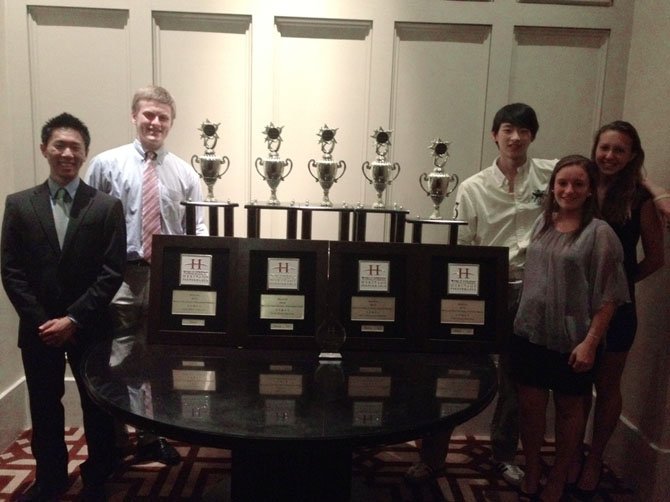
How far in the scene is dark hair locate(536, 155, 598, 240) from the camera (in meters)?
1.76

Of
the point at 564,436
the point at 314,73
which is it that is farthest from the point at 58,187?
the point at 564,436

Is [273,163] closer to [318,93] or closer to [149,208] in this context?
[149,208]

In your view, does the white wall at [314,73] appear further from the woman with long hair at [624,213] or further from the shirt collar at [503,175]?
the woman with long hair at [624,213]

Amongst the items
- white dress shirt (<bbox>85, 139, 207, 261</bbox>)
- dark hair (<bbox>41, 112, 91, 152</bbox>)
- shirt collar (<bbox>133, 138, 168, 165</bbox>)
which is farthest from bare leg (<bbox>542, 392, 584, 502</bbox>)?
dark hair (<bbox>41, 112, 91, 152</bbox>)

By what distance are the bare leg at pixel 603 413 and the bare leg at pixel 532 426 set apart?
28 centimetres

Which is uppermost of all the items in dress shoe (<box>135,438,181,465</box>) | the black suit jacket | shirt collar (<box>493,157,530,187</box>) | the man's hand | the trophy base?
shirt collar (<box>493,157,530,187</box>)

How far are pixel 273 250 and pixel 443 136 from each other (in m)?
1.27

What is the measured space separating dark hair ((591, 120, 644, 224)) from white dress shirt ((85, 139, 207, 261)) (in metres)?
1.68

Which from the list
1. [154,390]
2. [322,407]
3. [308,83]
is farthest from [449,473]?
[308,83]

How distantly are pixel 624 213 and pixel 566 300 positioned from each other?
437mm

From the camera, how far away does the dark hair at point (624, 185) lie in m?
1.93

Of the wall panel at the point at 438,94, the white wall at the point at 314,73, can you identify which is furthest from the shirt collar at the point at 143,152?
the wall panel at the point at 438,94

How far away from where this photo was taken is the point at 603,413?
216 cm

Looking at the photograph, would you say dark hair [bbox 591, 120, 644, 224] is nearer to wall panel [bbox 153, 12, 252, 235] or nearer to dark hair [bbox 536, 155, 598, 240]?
dark hair [bbox 536, 155, 598, 240]
